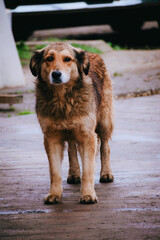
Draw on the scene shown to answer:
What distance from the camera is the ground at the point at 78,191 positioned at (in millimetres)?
3328

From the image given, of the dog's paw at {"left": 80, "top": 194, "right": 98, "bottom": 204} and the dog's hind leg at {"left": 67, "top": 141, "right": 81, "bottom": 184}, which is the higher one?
the dog's paw at {"left": 80, "top": 194, "right": 98, "bottom": 204}

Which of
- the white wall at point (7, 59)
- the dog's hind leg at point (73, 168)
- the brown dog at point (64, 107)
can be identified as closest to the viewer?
the brown dog at point (64, 107)

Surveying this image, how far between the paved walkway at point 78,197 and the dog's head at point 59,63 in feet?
4.10

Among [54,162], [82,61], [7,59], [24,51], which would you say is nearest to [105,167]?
[54,162]

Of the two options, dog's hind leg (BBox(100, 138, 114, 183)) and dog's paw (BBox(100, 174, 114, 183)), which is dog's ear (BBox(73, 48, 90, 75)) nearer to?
dog's hind leg (BBox(100, 138, 114, 183))

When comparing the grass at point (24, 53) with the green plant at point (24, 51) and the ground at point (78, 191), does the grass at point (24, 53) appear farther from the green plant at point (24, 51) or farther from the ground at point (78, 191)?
the ground at point (78, 191)

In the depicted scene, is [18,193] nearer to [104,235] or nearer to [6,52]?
[104,235]

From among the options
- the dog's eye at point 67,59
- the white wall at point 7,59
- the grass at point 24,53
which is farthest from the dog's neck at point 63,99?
the grass at point 24,53

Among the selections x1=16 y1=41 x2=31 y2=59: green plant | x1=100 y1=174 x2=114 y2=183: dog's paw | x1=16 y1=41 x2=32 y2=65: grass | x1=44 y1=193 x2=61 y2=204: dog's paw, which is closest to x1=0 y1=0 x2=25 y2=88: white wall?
x1=16 y1=41 x2=32 y2=65: grass

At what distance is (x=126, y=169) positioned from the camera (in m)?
5.48

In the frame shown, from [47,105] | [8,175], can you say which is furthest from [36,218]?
[8,175]

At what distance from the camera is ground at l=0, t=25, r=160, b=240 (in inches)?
131

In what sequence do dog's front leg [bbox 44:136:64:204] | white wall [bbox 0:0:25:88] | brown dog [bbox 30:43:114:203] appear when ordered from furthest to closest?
white wall [bbox 0:0:25:88] → dog's front leg [bbox 44:136:64:204] → brown dog [bbox 30:43:114:203]

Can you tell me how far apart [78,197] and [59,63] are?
1.41m
